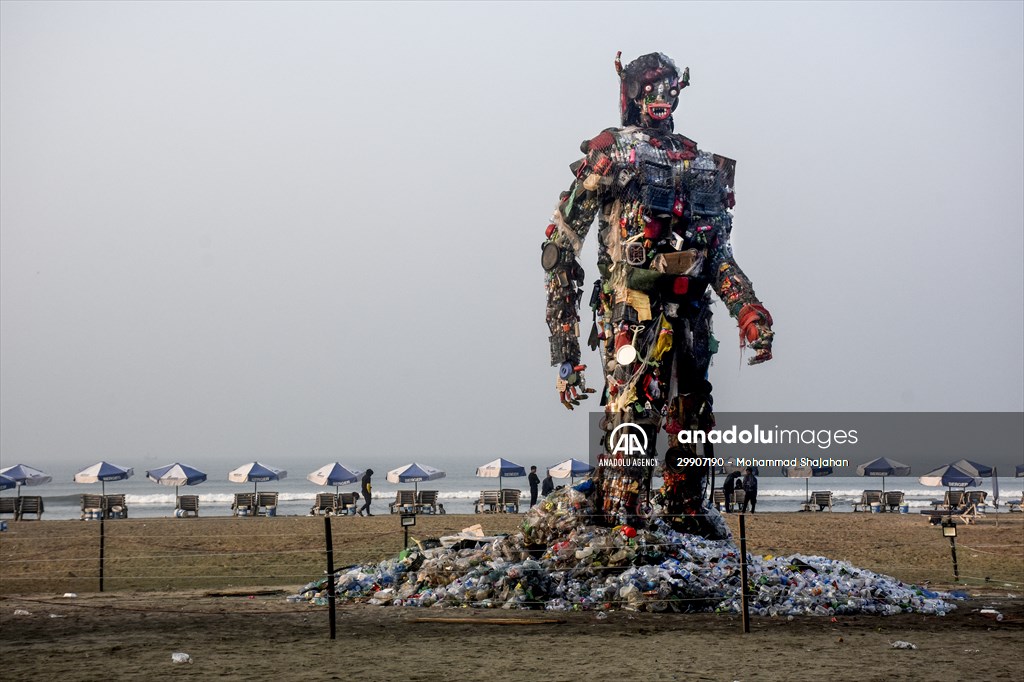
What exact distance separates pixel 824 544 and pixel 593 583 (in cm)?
1003

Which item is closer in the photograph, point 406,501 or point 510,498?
point 406,501

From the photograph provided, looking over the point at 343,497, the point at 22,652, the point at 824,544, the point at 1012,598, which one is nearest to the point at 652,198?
the point at 1012,598

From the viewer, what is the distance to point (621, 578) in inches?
518

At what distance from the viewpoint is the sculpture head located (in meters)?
14.0

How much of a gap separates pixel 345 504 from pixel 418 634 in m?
→ 24.2

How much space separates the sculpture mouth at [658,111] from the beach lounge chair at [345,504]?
23.0m

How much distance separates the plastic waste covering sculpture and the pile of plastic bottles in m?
0.48

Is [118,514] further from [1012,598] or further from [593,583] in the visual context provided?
[1012,598]

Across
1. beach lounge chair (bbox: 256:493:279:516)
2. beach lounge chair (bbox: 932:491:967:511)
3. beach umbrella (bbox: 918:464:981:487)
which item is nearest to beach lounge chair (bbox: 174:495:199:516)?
beach lounge chair (bbox: 256:493:279:516)

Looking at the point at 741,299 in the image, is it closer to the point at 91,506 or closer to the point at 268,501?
the point at 268,501

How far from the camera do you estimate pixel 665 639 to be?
11.0 metres

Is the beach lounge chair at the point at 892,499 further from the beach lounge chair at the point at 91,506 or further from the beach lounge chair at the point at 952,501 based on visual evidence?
the beach lounge chair at the point at 91,506

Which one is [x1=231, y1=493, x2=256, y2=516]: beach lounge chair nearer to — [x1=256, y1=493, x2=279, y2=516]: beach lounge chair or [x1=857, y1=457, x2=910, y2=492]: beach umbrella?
[x1=256, y1=493, x2=279, y2=516]: beach lounge chair

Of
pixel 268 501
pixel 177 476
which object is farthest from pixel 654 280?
pixel 177 476
